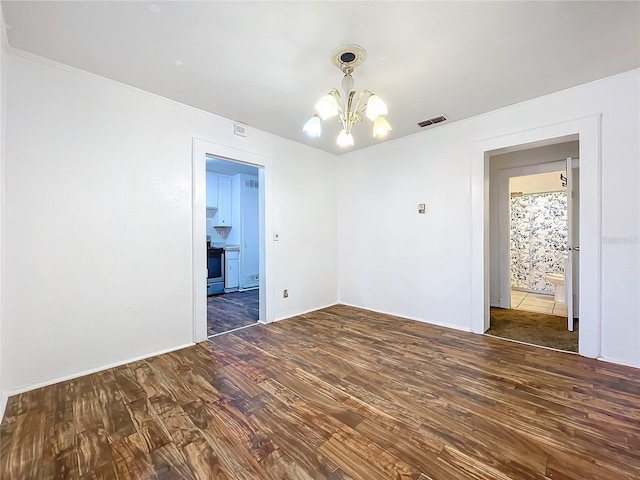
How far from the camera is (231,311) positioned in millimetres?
4465

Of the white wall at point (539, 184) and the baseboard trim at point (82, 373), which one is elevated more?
the white wall at point (539, 184)

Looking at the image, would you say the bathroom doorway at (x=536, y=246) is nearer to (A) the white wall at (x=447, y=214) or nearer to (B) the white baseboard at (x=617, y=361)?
(B) the white baseboard at (x=617, y=361)

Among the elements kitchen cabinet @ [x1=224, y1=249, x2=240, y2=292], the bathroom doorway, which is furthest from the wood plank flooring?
kitchen cabinet @ [x1=224, y1=249, x2=240, y2=292]

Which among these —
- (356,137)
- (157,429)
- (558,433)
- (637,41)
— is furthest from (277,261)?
(637,41)

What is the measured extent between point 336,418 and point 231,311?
3.07 m

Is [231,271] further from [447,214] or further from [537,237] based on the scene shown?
[537,237]

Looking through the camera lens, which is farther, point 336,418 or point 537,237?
point 537,237

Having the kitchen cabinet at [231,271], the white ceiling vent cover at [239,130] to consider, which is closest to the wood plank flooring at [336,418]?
the white ceiling vent cover at [239,130]

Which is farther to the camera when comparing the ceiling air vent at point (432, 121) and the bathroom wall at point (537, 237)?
the bathroom wall at point (537, 237)

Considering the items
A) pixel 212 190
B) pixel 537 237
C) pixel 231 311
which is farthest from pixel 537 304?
pixel 212 190

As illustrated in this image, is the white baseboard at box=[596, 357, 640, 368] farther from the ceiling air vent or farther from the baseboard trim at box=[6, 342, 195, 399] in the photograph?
the baseboard trim at box=[6, 342, 195, 399]

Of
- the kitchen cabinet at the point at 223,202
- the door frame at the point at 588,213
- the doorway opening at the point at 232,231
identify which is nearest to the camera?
the door frame at the point at 588,213

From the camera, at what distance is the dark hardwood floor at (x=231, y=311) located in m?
3.76

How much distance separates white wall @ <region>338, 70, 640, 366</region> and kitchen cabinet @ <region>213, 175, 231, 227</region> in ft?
Answer: 9.59
